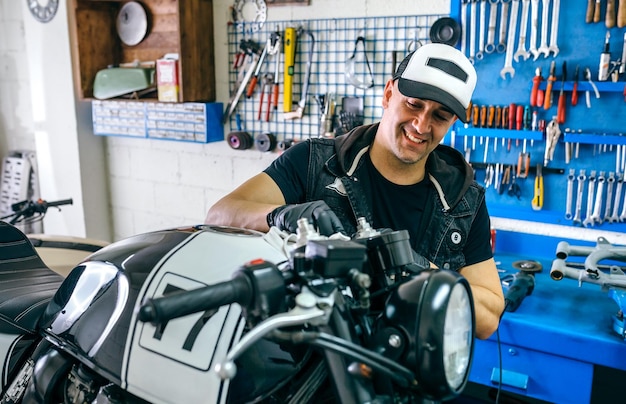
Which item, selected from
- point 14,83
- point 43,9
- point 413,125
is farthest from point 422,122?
point 14,83

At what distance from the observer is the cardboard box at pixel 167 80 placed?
2.95m

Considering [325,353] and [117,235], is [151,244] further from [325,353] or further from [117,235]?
[117,235]

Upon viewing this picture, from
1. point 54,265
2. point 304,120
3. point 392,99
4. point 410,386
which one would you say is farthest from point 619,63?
point 54,265

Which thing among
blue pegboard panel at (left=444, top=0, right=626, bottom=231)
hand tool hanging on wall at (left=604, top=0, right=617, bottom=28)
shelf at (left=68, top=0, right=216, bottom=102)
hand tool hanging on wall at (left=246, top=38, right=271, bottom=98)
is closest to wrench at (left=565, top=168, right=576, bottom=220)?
blue pegboard panel at (left=444, top=0, right=626, bottom=231)

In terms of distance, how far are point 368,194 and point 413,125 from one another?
26cm

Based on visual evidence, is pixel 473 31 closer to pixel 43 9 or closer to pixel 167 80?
pixel 167 80

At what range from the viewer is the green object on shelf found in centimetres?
314

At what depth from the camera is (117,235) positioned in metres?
3.91

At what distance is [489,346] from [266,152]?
1.64 m

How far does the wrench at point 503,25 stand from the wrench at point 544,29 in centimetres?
14

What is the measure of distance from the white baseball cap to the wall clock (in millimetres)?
2938

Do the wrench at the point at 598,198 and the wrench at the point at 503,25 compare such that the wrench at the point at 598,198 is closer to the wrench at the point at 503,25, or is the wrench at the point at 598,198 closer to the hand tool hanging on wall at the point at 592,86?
the hand tool hanging on wall at the point at 592,86

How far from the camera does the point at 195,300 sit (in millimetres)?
567

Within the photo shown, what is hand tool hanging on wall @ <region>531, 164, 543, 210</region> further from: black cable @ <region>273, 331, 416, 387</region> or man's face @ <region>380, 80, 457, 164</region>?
black cable @ <region>273, 331, 416, 387</region>
